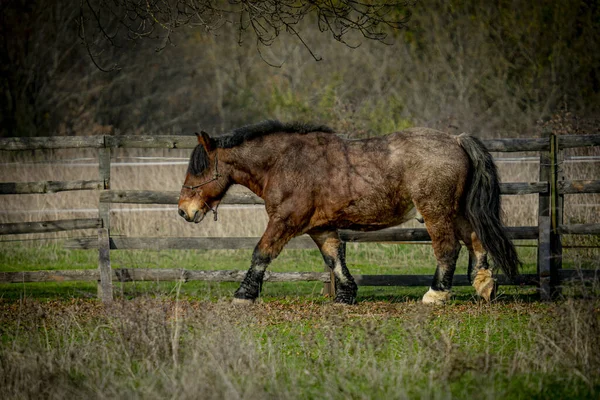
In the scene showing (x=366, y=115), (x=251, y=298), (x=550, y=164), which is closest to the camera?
(x=251, y=298)

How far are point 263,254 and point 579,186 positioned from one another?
12.6 feet

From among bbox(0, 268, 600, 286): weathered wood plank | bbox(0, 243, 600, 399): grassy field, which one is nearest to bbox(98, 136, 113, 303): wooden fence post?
bbox(0, 268, 600, 286): weathered wood plank

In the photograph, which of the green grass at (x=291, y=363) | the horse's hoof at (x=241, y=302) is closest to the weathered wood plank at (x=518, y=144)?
the green grass at (x=291, y=363)

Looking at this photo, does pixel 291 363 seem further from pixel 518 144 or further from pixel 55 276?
pixel 518 144

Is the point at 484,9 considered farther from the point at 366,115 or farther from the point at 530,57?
the point at 366,115

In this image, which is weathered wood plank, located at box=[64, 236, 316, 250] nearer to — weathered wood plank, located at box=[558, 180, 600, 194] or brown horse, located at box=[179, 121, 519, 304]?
brown horse, located at box=[179, 121, 519, 304]

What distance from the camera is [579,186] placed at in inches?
379

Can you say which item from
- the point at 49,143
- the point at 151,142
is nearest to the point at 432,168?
the point at 151,142

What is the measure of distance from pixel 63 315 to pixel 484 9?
21140mm

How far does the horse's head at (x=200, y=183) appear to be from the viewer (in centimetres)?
936

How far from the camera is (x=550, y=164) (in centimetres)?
972

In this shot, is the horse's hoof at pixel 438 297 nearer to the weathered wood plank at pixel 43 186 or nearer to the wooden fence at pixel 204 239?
the wooden fence at pixel 204 239

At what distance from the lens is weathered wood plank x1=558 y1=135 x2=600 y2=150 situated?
380 inches

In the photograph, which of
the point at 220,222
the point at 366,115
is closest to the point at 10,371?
the point at 220,222
